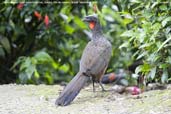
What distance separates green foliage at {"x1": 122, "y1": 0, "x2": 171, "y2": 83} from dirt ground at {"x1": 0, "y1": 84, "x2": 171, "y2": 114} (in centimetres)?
24

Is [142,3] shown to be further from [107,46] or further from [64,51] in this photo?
[64,51]

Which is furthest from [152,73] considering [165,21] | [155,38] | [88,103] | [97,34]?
[97,34]

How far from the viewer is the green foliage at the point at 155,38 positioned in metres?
4.70

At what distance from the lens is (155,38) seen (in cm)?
474

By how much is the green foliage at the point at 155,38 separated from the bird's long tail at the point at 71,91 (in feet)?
2.08

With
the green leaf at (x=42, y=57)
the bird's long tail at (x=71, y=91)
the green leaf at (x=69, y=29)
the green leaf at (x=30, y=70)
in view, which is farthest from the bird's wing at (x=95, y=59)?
the green leaf at (x=69, y=29)

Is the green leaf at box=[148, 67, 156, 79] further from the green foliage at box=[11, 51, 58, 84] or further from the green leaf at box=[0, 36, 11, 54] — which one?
the green leaf at box=[0, 36, 11, 54]

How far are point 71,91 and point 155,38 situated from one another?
98 cm

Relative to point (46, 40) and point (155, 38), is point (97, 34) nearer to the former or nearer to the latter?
point (155, 38)

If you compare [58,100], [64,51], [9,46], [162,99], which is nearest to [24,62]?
[9,46]

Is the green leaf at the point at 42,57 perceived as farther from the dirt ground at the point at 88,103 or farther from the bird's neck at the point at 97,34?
the bird's neck at the point at 97,34

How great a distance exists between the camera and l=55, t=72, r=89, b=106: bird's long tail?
4.99 m

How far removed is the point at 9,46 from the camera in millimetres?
7355

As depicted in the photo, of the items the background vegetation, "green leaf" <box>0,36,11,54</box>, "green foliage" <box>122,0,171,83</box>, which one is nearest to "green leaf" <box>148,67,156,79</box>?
"green foliage" <box>122,0,171,83</box>
